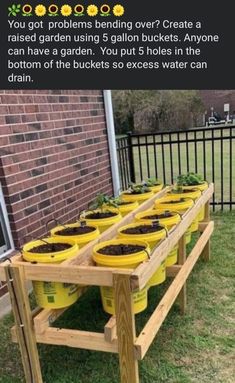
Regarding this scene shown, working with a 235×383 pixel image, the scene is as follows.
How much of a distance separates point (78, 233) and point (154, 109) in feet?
51.7

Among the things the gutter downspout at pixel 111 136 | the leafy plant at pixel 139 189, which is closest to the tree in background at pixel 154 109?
the gutter downspout at pixel 111 136

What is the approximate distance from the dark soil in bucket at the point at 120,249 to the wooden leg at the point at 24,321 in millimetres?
498

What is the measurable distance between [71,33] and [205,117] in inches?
703

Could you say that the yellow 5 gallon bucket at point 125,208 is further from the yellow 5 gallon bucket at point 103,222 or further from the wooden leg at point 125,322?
the wooden leg at point 125,322

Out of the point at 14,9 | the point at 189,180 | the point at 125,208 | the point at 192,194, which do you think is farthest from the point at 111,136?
the point at 14,9

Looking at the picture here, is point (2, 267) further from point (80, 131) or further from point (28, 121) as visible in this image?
point (80, 131)

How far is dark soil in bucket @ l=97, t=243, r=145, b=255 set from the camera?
7.17 feet

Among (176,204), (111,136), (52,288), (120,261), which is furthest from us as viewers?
(111,136)

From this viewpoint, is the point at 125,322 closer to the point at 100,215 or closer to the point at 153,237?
the point at 153,237

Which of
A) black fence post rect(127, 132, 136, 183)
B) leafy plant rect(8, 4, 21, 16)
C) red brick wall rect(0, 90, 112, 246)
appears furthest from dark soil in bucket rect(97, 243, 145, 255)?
black fence post rect(127, 132, 136, 183)

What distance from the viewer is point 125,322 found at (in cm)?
191

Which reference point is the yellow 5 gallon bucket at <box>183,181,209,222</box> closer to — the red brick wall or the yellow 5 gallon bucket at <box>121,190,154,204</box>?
the yellow 5 gallon bucket at <box>121,190,154,204</box>

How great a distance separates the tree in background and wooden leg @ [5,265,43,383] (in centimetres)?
1626

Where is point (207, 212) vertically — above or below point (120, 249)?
below
